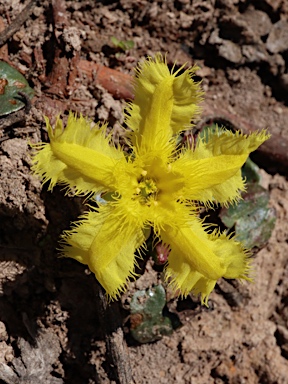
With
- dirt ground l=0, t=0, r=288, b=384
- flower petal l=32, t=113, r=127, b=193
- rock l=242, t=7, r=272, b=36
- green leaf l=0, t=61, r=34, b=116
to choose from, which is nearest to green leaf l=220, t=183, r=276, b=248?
dirt ground l=0, t=0, r=288, b=384

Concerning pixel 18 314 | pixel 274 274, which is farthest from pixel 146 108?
pixel 274 274

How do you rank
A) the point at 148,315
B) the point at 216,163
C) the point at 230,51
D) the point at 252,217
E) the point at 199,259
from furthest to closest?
the point at 230,51 → the point at 252,217 → the point at 148,315 → the point at 216,163 → the point at 199,259

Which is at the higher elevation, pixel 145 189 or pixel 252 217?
pixel 145 189

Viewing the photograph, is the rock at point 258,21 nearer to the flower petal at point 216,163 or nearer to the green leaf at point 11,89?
the flower petal at point 216,163

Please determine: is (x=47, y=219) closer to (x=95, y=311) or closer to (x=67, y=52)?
(x=95, y=311)

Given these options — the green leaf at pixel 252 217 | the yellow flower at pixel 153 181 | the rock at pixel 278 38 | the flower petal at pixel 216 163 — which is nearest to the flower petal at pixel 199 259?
the yellow flower at pixel 153 181

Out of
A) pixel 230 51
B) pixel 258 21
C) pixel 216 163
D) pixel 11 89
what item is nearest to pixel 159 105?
pixel 216 163

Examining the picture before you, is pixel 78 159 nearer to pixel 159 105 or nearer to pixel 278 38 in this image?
pixel 159 105
